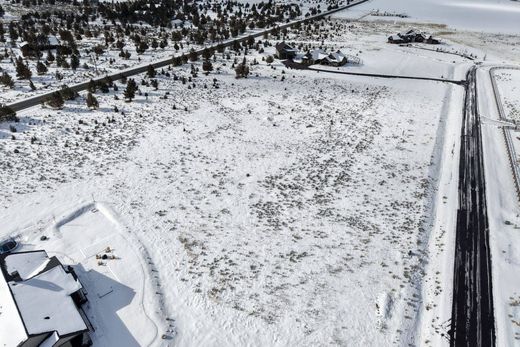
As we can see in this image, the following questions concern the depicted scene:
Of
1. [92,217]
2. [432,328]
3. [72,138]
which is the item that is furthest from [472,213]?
[72,138]

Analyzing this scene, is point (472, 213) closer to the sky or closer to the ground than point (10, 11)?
Answer: closer to the ground

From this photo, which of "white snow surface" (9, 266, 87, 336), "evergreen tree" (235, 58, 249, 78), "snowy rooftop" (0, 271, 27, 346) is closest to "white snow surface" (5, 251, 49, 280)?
"white snow surface" (9, 266, 87, 336)

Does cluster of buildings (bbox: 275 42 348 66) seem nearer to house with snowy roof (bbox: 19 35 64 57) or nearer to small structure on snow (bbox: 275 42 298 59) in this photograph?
small structure on snow (bbox: 275 42 298 59)

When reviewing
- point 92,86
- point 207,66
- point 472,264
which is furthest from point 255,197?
point 207,66

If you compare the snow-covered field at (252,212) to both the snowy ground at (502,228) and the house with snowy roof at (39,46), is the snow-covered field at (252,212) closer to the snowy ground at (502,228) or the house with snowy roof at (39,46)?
the snowy ground at (502,228)

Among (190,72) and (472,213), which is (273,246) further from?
(190,72)

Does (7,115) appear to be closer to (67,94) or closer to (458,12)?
(67,94)
